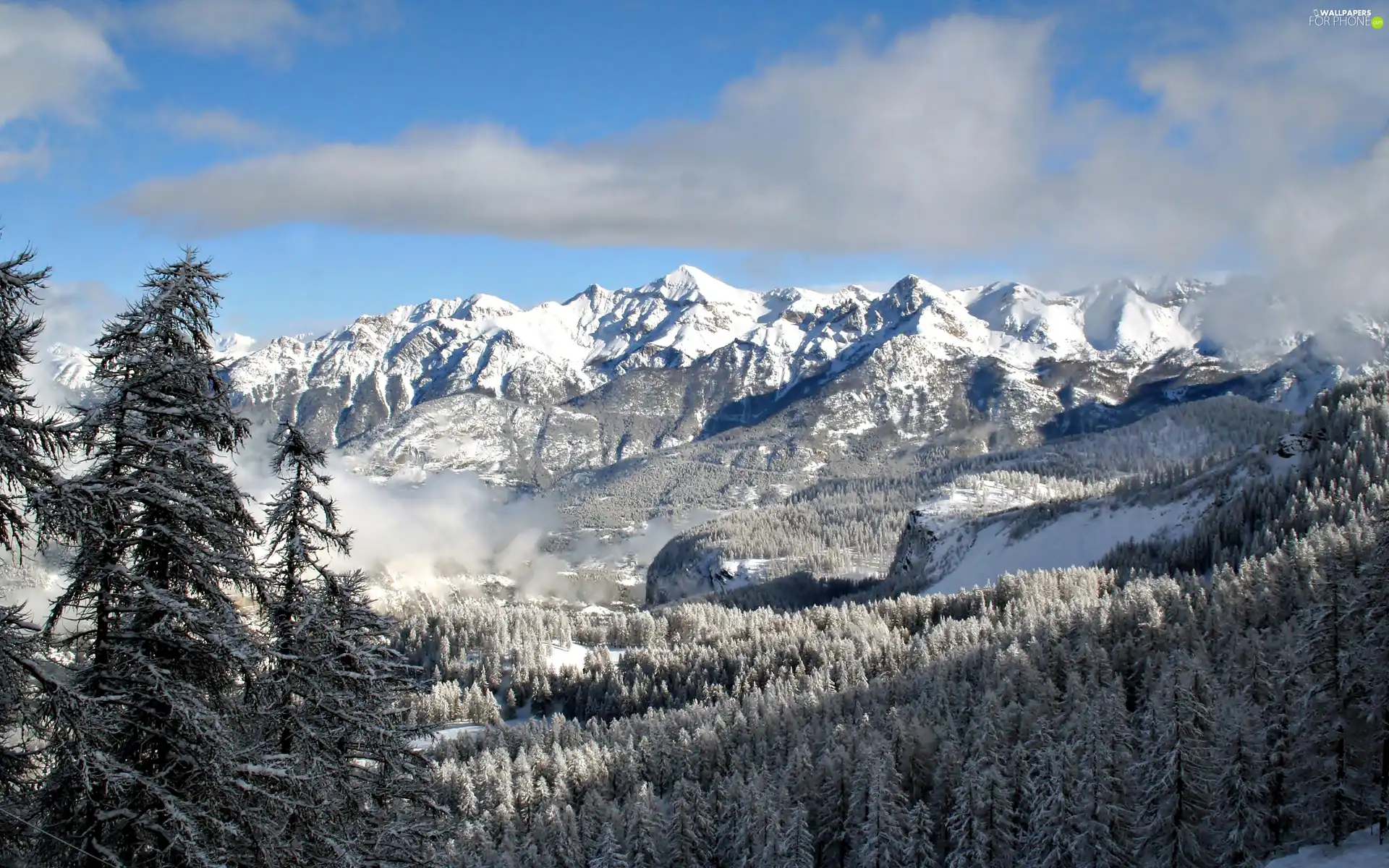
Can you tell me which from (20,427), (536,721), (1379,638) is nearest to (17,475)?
(20,427)

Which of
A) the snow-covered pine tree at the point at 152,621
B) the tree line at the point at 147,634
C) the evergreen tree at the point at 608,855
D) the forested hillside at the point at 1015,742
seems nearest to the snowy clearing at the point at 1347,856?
the forested hillside at the point at 1015,742

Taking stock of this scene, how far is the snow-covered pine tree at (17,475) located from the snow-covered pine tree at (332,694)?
5043 mm

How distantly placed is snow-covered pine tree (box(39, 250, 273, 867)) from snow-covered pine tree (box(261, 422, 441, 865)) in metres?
2.47

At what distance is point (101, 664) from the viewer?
1542 centimetres

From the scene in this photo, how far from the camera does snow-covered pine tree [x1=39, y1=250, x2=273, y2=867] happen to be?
14.6 m

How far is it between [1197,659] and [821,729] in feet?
134

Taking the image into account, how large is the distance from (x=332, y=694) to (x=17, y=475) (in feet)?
30.9

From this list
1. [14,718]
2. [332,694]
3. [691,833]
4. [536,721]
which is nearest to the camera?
[14,718]

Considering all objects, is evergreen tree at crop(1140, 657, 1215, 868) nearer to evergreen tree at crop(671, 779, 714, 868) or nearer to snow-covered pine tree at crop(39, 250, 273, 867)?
evergreen tree at crop(671, 779, 714, 868)

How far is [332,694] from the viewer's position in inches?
843

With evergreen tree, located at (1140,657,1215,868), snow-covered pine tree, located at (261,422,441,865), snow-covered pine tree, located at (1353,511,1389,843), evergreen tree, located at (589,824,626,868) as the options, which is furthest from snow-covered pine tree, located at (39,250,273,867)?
evergreen tree, located at (589,824,626,868)

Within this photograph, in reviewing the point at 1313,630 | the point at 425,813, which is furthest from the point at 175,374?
the point at 1313,630

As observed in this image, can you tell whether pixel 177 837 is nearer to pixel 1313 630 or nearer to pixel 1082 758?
pixel 1313 630

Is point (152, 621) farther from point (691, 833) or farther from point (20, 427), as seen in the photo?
point (691, 833)
